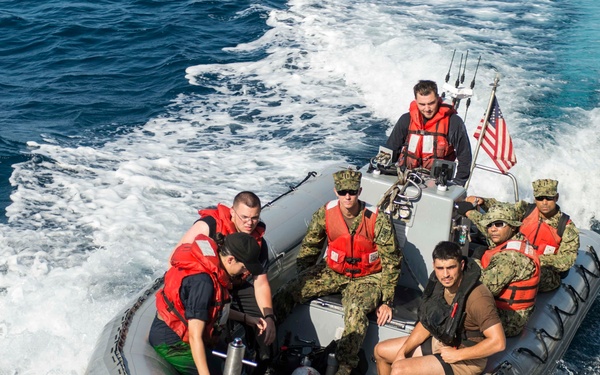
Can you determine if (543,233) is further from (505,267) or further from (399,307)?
(399,307)

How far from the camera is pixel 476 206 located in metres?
6.06

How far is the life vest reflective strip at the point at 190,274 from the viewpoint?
4.05 m

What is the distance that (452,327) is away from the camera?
416 centimetres

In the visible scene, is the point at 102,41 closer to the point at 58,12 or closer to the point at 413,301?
the point at 58,12

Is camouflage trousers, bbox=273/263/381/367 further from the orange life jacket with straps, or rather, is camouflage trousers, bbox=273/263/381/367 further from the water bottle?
the orange life jacket with straps

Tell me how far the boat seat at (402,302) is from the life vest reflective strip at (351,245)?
227 millimetres

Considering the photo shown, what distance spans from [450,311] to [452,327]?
8cm

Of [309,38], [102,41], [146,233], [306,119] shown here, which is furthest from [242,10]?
[146,233]

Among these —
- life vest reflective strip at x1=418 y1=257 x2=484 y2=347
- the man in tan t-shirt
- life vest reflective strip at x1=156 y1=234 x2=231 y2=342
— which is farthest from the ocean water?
life vest reflective strip at x1=418 y1=257 x2=484 y2=347

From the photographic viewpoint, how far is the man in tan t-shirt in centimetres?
409

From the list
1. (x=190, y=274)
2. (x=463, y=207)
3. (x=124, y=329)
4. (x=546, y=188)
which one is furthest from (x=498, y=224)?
(x=124, y=329)

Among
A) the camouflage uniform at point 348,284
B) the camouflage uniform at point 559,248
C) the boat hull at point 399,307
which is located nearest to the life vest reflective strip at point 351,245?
the camouflage uniform at point 348,284

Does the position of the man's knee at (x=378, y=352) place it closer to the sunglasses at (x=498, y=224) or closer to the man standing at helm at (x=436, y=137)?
the sunglasses at (x=498, y=224)

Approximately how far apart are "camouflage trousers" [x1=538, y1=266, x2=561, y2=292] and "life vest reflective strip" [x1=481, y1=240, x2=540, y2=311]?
824 mm
